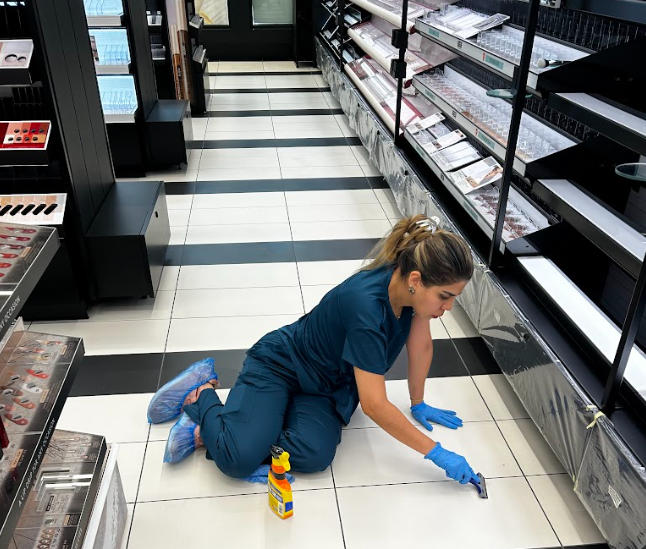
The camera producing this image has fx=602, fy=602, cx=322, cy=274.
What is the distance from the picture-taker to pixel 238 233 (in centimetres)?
472

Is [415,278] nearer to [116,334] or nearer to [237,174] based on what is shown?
[116,334]

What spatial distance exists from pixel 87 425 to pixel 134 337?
0.73 meters

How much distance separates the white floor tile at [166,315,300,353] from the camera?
3.38 m

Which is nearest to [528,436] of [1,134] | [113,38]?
[1,134]

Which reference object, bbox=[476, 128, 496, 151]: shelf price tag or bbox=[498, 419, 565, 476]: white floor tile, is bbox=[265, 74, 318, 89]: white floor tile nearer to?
bbox=[476, 128, 496, 151]: shelf price tag

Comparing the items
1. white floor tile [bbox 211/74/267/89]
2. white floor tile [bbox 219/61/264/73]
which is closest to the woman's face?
white floor tile [bbox 211/74/267/89]

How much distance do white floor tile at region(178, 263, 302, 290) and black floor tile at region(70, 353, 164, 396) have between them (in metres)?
0.80

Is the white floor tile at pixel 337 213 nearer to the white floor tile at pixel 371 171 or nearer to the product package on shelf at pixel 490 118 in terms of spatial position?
the white floor tile at pixel 371 171

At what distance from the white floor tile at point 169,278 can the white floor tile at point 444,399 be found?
1650 millimetres

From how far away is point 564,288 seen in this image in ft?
9.52

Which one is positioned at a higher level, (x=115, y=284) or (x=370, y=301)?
(x=370, y=301)

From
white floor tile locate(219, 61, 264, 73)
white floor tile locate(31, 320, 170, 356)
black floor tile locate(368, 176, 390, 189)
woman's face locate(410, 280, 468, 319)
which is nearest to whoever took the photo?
woman's face locate(410, 280, 468, 319)

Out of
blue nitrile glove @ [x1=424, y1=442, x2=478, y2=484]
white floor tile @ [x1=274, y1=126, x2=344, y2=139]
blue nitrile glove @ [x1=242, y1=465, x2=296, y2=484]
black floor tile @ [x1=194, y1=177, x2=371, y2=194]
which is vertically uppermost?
blue nitrile glove @ [x1=424, y1=442, x2=478, y2=484]

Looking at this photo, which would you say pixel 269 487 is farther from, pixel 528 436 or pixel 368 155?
pixel 368 155
